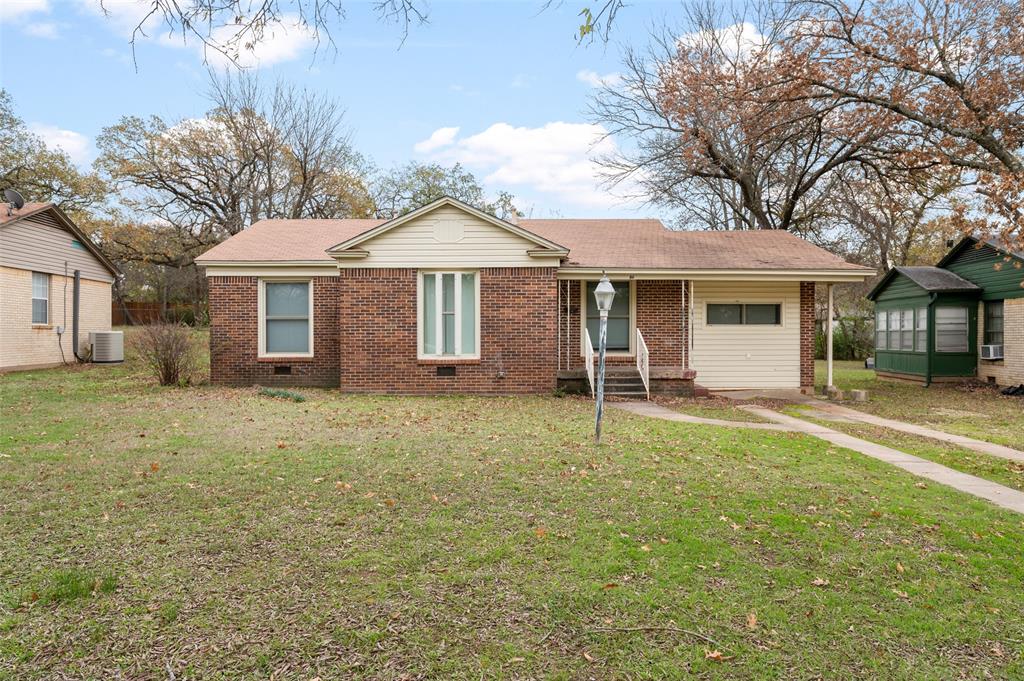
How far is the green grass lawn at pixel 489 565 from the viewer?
3107 mm

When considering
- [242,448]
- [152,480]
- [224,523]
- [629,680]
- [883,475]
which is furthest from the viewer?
[242,448]

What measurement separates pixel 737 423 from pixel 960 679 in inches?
293

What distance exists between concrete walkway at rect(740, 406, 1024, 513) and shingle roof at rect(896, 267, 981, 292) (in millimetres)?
10590

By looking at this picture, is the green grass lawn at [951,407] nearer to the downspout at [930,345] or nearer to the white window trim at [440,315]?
the downspout at [930,345]

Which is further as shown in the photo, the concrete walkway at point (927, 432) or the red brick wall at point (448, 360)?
the red brick wall at point (448, 360)

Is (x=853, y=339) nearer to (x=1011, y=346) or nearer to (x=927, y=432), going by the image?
(x=1011, y=346)

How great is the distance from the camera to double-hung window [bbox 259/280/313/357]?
1462cm

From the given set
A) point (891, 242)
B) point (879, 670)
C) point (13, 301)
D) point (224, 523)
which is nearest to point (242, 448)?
point (224, 523)

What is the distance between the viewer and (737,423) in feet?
33.6

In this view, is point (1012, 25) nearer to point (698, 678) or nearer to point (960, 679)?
point (960, 679)

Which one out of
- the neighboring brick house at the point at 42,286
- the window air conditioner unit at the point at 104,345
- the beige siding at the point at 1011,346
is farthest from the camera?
the window air conditioner unit at the point at 104,345

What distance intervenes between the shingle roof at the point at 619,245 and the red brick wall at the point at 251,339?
731 mm

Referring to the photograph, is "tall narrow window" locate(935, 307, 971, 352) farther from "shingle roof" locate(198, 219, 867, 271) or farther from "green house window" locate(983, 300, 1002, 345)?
"shingle roof" locate(198, 219, 867, 271)

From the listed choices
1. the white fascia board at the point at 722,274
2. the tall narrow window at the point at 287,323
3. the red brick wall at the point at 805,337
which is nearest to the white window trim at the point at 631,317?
the white fascia board at the point at 722,274
